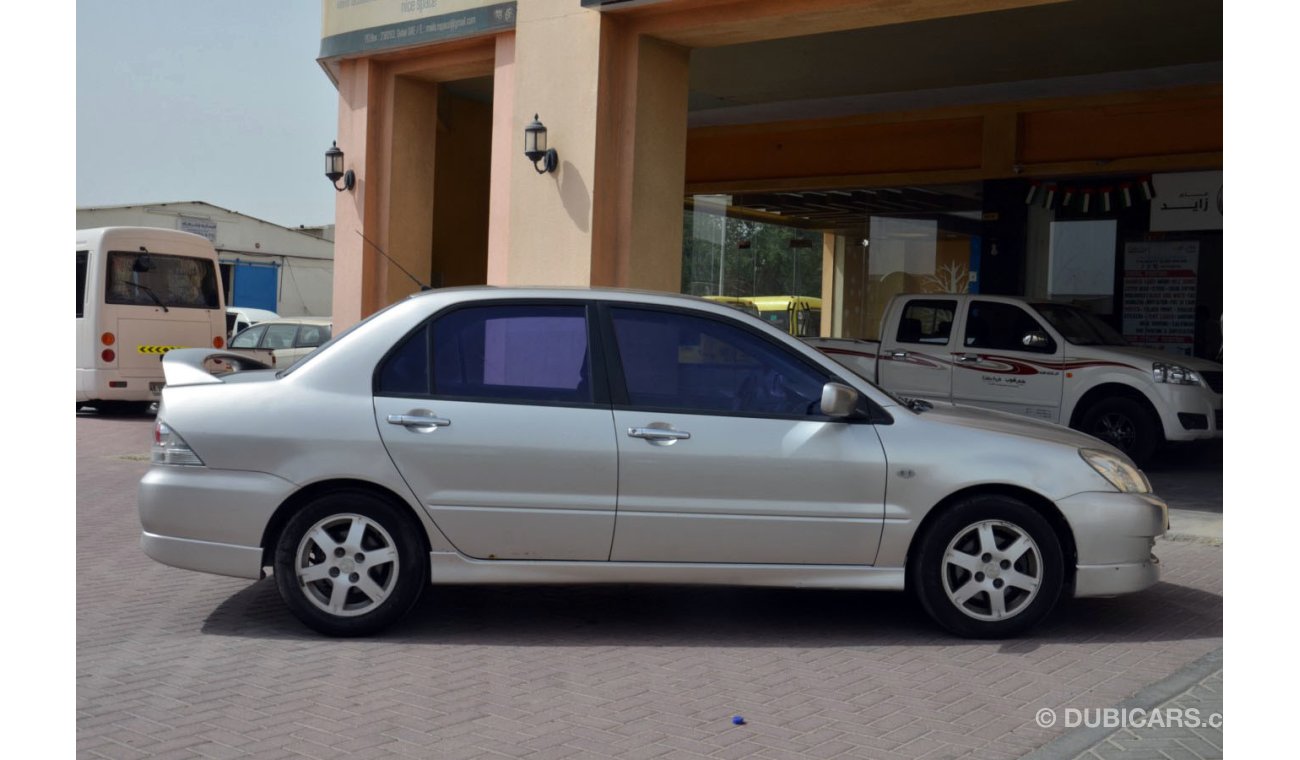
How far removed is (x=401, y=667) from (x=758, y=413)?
1.97m

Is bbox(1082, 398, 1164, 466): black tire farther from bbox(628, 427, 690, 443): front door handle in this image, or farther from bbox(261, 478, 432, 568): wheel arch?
bbox(261, 478, 432, 568): wheel arch

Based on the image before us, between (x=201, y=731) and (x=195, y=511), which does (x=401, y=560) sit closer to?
(x=195, y=511)

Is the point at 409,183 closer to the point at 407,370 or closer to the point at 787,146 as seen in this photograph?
the point at 787,146

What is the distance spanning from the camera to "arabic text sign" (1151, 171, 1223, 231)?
57.2ft

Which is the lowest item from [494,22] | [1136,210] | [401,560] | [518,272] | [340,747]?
[340,747]

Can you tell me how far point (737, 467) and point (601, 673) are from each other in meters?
1.13

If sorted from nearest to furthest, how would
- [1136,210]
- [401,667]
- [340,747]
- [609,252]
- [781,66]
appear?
[340,747] → [401,667] → [609,252] → [781,66] → [1136,210]

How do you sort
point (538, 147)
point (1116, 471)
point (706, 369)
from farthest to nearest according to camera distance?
point (538, 147)
point (1116, 471)
point (706, 369)

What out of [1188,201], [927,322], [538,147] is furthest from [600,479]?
[1188,201]

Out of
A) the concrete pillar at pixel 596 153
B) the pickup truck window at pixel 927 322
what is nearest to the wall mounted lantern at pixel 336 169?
the concrete pillar at pixel 596 153

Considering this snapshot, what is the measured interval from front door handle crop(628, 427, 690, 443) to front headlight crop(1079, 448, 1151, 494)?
1.95 metres

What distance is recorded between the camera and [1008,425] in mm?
6492

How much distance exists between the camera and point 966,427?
6.29 meters

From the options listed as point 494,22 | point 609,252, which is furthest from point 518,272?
point 494,22
